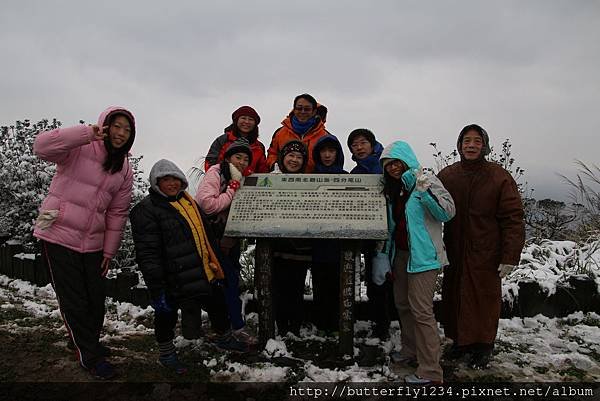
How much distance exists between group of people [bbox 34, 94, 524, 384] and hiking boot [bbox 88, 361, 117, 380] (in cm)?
2

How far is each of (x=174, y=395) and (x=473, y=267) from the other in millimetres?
2625

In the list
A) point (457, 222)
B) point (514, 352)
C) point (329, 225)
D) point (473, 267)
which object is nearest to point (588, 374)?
point (514, 352)

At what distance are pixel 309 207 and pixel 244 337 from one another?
1.39 meters

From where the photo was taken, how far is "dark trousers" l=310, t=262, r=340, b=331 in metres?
4.47

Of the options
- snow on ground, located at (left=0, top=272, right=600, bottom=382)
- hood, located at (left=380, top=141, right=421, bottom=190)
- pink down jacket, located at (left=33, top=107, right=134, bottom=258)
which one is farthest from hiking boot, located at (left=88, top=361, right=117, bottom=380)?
hood, located at (left=380, top=141, right=421, bottom=190)

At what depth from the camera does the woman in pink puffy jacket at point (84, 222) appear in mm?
3496

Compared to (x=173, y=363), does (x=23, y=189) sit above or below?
above

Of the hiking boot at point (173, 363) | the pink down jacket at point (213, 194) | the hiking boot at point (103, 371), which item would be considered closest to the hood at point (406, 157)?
the pink down jacket at point (213, 194)

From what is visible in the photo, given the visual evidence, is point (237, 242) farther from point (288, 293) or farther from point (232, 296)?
point (288, 293)

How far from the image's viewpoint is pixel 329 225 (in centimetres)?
387

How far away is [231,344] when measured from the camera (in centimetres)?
418

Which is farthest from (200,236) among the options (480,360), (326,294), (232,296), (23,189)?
(23,189)

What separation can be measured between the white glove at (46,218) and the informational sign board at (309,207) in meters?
1.34

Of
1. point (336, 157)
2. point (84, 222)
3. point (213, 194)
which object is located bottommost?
point (84, 222)
